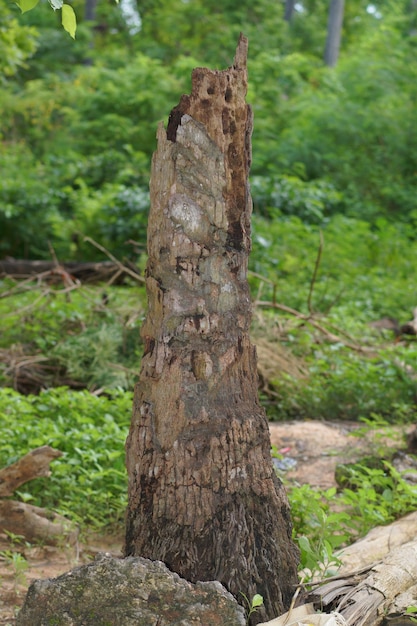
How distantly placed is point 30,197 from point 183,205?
1123 centimetres

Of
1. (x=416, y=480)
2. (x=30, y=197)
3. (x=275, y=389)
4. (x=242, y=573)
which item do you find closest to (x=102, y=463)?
(x=416, y=480)

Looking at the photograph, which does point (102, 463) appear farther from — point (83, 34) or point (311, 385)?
point (83, 34)

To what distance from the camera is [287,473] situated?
5.47m

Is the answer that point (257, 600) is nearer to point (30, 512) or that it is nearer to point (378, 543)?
point (378, 543)

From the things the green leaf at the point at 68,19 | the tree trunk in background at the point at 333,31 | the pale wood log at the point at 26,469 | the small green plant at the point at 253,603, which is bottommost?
the pale wood log at the point at 26,469

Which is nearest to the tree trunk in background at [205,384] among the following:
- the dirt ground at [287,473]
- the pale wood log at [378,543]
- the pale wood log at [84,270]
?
the pale wood log at [378,543]

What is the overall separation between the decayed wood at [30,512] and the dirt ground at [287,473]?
68mm

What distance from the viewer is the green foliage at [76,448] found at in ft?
15.0

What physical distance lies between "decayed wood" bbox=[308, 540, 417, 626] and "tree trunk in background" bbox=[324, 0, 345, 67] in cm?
2278

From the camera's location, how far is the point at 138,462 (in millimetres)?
3178

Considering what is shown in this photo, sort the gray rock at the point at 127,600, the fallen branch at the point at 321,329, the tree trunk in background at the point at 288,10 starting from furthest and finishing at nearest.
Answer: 1. the tree trunk in background at the point at 288,10
2. the fallen branch at the point at 321,329
3. the gray rock at the point at 127,600

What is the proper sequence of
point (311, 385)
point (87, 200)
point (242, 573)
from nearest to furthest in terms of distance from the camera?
point (242, 573), point (311, 385), point (87, 200)

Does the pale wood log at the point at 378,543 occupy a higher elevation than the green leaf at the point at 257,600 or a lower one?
lower

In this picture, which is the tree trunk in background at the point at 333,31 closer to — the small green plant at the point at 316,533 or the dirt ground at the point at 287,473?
the dirt ground at the point at 287,473
